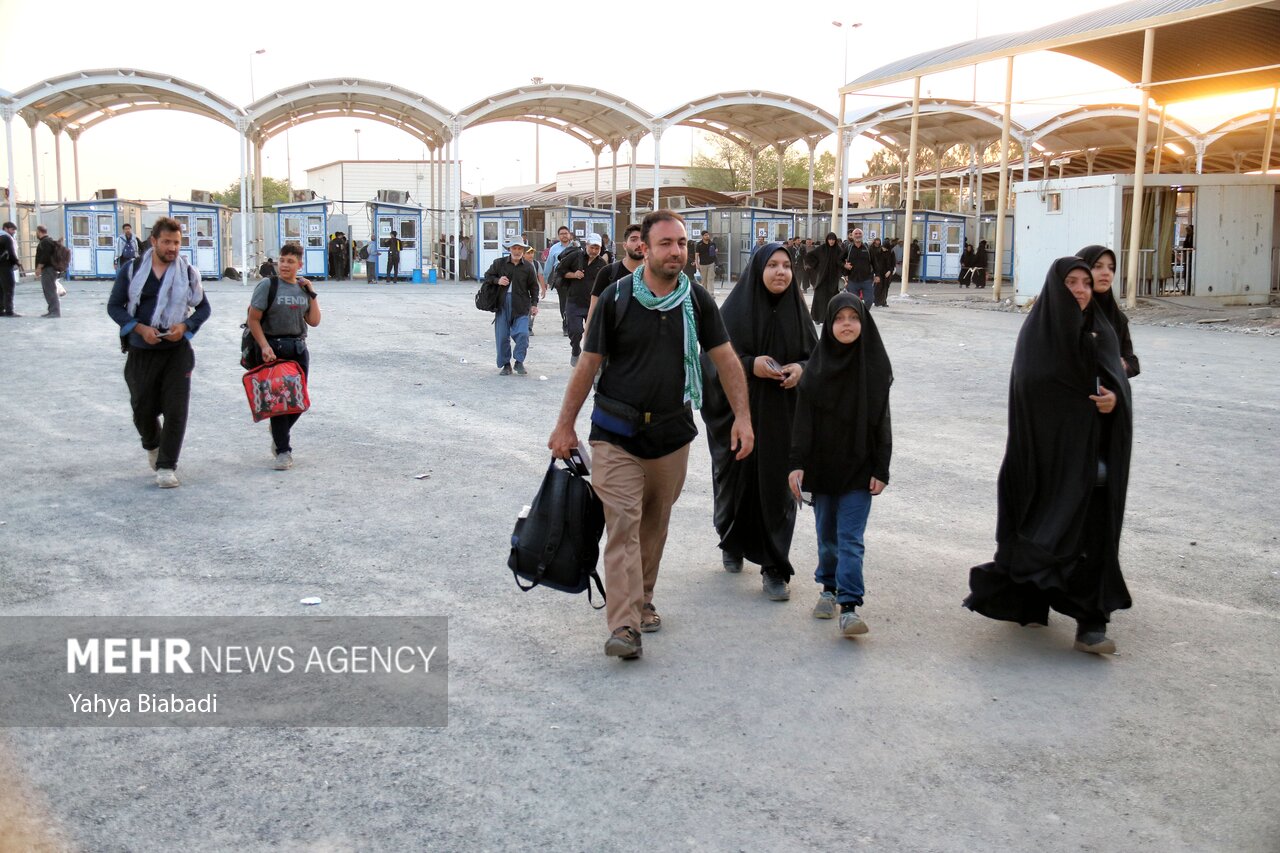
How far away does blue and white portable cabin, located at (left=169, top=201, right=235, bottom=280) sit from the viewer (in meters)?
34.0

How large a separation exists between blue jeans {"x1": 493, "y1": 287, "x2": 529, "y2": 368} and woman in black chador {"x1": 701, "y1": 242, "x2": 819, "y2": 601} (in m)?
7.92

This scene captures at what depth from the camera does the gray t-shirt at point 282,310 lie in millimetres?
8062

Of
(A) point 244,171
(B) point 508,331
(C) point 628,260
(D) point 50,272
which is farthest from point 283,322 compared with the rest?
(A) point 244,171

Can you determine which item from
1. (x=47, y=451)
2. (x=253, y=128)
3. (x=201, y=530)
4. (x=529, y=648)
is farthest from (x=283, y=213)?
(x=529, y=648)

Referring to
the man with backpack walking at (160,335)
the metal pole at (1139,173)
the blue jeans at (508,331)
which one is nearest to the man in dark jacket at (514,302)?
the blue jeans at (508,331)

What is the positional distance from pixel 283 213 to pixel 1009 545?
33004mm

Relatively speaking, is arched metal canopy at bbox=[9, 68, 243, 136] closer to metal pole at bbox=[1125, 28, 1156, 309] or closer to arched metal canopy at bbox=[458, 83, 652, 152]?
arched metal canopy at bbox=[458, 83, 652, 152]

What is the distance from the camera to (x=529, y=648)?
4707 mm

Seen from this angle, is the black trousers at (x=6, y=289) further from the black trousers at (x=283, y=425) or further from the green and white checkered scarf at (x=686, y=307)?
the green and white checkered scarf at (x=686, y=307)

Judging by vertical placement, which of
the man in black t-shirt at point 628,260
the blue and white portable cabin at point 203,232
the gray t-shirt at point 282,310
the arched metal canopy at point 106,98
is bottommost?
the gray t-shirt at point 282,310

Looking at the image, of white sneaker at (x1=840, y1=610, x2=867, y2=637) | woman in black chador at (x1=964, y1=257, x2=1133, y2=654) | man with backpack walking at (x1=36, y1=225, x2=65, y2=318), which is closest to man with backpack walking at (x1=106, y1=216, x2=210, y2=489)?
white sneaker at (x1=840, y1=610, x2=867, y2=637)

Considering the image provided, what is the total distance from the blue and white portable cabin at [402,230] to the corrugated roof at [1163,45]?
1378 centimetres

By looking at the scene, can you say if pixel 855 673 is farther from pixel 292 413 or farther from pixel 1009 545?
pixel 292 413

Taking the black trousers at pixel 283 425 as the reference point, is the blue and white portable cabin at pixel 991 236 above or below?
above
